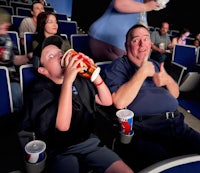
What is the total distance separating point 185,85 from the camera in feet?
9.58

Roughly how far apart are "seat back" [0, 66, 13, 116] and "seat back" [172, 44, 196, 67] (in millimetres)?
2452

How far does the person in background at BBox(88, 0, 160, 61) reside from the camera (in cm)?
172

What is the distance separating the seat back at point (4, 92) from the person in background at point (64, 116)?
0.33 m

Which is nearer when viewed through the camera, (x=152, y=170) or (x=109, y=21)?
(x=152, y=170)

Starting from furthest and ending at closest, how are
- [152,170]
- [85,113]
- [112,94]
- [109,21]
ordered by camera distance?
1. [109,21]
2. [112,94]
3. [85,113]
4. [152,170]

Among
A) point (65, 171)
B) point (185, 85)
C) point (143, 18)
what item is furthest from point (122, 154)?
point (185, 85)

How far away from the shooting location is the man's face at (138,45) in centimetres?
147

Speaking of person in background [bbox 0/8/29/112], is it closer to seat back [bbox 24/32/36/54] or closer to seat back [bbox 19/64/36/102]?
seat back [bbox 19/64/36/102]

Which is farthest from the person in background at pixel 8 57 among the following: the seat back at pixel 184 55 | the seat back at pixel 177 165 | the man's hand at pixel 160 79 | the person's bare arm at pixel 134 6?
the seat back at pixel 184 55

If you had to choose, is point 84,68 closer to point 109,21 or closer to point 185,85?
point 109,21

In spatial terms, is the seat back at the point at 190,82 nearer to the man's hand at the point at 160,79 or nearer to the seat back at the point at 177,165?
the man's hand at the point at 160,79

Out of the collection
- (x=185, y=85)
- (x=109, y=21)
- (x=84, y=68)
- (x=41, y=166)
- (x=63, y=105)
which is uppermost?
(x=109, y=21)

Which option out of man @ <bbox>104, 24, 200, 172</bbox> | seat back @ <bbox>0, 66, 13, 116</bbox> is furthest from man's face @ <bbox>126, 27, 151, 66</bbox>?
seat back @ <bbox>0, 66, 13, 116</bbox>

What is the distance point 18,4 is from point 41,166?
17.4ft
